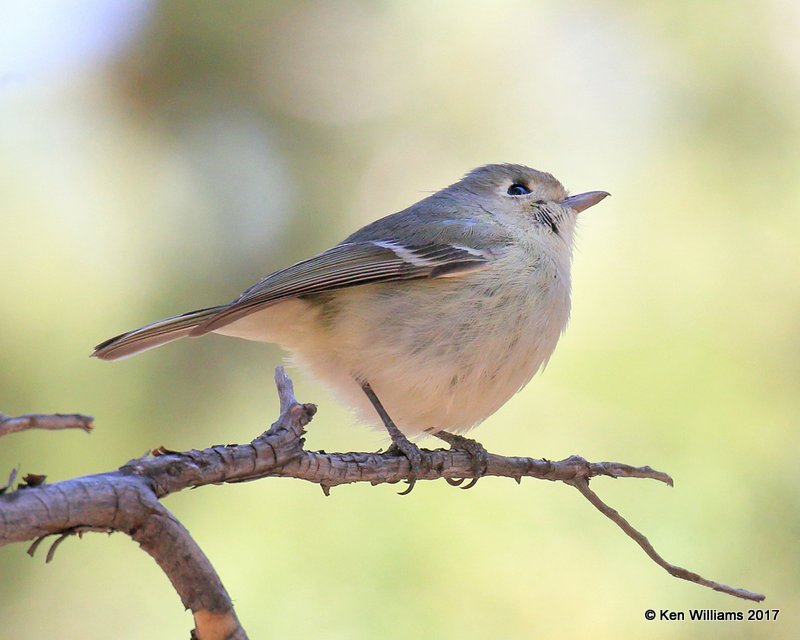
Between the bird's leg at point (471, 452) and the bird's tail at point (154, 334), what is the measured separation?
101 centimetres

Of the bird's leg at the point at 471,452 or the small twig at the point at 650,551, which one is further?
the bird's leg at the point at 471,452

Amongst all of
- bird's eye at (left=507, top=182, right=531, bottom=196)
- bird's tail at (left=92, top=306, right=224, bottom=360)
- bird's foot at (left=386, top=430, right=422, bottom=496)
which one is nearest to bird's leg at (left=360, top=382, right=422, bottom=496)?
bird's foot at (left=386, top=430, right=422, bottom=496)

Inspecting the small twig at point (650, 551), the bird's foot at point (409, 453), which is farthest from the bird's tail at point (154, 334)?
the small twig at point (650, 551)

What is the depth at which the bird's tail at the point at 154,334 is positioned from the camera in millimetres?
2875

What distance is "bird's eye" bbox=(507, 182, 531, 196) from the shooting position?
3.82 metres

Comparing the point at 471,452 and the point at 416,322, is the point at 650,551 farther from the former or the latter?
the point at 416,322

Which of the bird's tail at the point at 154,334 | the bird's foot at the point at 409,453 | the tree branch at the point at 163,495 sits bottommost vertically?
the tree branch at the point at 163,495

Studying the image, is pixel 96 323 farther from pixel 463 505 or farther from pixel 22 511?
pixel 22 511

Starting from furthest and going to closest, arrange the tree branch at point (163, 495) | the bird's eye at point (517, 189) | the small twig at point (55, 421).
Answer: the bird's eye at point (517, 189), the tree branch at point (163, 495), the small twig at point (55, 421)

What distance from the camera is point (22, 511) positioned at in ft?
4.55

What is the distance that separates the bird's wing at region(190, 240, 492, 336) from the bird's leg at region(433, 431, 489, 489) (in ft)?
2.08

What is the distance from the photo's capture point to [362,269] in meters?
3.15

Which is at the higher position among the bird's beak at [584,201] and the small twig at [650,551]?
the bird's beak at [584,201]

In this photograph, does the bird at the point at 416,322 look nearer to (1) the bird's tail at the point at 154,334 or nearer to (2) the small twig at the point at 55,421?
(1) the bird's tail at the point at 154,334
